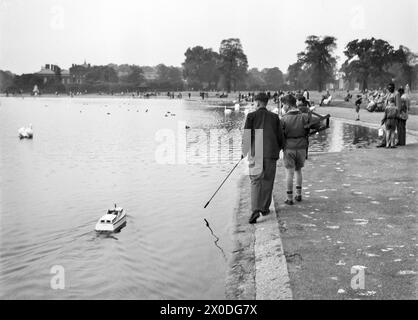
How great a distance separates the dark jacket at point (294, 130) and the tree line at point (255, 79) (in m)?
85.1

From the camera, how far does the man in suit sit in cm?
834

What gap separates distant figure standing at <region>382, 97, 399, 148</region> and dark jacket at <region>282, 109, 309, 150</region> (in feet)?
27.3

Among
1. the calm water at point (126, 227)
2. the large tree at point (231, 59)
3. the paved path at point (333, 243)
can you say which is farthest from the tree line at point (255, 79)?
the paved path at point (333, 243)

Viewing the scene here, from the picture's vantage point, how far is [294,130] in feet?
29.7

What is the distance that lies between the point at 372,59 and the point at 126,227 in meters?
88.1

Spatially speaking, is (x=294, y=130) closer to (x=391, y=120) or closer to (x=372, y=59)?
(x=391, y=120)

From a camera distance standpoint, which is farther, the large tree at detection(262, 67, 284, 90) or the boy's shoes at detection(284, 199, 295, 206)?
the large tree at detection(262, 67, 284, 90)

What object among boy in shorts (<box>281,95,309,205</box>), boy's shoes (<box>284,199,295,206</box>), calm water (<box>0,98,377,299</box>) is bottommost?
calm water (<box>0,98,377,299</box>)

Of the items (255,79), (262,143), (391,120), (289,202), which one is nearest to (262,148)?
(262,143)

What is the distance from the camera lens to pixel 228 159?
20.3 m

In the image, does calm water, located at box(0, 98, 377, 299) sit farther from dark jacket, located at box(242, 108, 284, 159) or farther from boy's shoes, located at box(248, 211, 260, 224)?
dark jacket, located at box(242, 108, 284, 159)

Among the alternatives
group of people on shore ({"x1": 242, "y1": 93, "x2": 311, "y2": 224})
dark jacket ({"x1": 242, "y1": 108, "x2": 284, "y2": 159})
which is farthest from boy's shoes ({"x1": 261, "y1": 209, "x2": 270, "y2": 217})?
dark jacket ({"x1": 242, "y1": 108, "x2": 284, "y2": 159})
